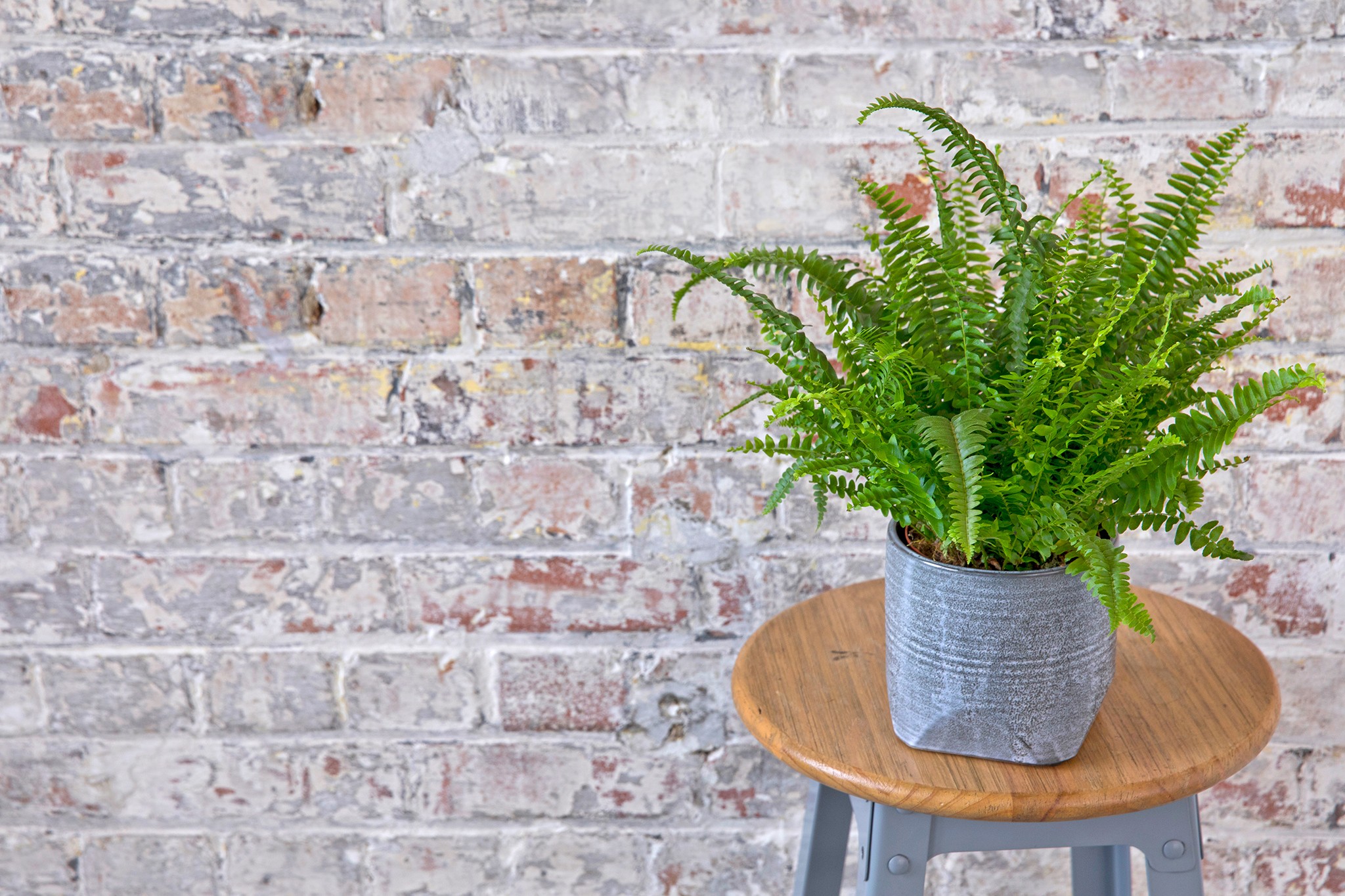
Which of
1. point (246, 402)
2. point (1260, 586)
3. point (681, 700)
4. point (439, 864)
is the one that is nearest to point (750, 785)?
point (681, 700)

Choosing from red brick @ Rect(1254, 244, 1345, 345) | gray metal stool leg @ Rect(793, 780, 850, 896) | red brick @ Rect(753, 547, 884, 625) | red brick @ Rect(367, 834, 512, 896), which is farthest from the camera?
red brick @ Rect(367, 834, 512, 896)

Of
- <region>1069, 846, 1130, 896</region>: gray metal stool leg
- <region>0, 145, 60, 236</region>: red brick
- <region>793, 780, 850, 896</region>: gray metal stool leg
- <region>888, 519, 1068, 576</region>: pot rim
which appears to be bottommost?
<region>1069, 846, 1130, 896</region>: gray metal stool leg

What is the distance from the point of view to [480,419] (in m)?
1.12

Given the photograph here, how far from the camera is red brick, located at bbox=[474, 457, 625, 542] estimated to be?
3.72ft

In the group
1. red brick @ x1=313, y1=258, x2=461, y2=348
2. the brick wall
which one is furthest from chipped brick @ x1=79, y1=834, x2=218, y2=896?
red brick @ x1=313, y1=258, x2=461, y2=348

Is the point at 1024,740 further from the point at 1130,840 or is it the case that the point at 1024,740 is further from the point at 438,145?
the point at 438,145

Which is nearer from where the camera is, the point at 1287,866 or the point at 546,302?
the point at 546,302

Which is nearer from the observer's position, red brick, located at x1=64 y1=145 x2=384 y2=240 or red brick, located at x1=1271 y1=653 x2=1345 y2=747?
red brick, located at x1=64 y1=145 x2=384 y2=240

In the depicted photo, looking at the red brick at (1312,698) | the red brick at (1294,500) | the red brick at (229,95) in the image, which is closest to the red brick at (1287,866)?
the red brick at (1312,698)

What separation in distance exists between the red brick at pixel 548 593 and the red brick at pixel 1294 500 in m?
0.61

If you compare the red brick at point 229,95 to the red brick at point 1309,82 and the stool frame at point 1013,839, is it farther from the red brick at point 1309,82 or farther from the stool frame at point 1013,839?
the red brick at point 1309,82

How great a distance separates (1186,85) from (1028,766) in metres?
0.70

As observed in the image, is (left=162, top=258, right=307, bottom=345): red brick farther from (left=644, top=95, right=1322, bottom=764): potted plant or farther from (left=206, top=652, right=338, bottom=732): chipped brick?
(left=644, top=95, right=1322, bottom=764): potted plant

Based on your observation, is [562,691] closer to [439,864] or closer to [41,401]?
[439,864]
